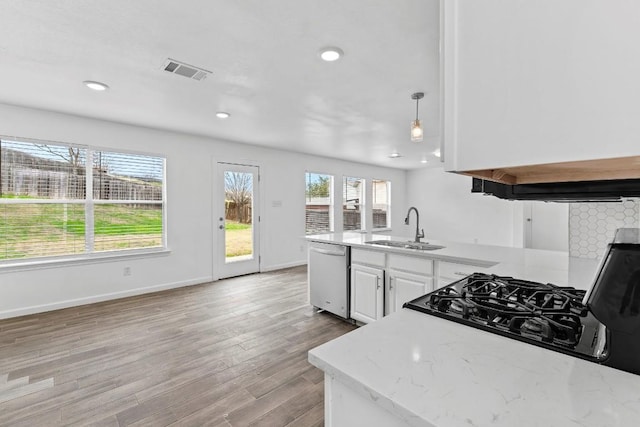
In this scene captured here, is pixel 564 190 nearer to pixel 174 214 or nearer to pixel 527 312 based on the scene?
pixel 527 312

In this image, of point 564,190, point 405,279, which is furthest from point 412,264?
point 564,190

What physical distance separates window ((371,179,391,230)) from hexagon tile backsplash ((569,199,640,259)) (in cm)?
607

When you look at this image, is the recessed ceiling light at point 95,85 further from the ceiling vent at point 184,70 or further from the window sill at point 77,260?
the window sill at point 77,260

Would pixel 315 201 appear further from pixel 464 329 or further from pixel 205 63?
pixel 464 329

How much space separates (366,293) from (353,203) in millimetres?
4686

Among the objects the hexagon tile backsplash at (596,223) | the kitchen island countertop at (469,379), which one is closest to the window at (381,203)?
the hexagon tile backsplash at (596,223)

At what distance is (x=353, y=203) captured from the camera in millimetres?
7453

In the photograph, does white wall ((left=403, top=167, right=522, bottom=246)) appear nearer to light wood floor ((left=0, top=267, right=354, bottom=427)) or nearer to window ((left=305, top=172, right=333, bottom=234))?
window ((left=305, top=172, right=333, bottom=234))

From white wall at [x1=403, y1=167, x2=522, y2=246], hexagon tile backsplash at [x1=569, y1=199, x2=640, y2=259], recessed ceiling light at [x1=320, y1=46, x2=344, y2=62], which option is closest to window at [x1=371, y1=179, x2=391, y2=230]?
white wall at [x1=403, y1=167, x2=522, y2=246]

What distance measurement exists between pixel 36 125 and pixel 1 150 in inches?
17.0

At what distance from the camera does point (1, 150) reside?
3.27 m

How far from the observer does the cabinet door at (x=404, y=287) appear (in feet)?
8.10

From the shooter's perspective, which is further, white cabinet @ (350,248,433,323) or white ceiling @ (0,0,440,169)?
white cabinet @ (350,248,433,323)

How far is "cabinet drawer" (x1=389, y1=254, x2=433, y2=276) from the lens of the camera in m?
2.44
